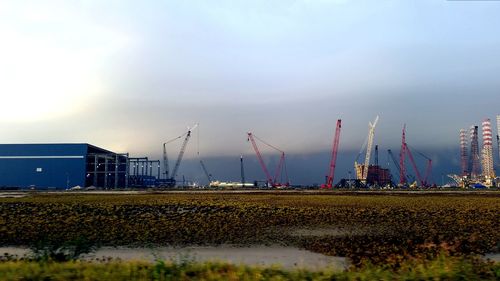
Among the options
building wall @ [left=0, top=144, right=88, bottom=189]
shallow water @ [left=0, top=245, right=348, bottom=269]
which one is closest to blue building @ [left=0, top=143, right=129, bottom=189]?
building wall @ [left=0, top=144, right=88, bottom=189]

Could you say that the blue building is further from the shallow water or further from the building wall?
the shallow water

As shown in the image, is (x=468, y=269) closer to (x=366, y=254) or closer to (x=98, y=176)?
(x=366, y=254)

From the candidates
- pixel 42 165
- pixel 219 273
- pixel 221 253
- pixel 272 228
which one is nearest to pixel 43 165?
pixel 42 165

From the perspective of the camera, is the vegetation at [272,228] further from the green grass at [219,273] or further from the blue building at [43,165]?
the blue building at [43,165]

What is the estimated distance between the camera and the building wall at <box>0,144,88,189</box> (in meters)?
129

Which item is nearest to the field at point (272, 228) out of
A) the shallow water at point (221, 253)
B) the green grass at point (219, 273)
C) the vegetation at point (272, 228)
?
the vegetation at point (272, 228)

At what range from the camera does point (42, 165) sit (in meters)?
129

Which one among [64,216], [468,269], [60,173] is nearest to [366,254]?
[468,269]

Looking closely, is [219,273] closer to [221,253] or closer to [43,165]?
[221,253]

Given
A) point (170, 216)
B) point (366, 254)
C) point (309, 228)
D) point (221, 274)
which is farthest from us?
point (170, 216)

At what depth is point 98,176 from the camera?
140m

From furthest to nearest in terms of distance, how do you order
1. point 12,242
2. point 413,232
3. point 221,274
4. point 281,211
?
1. point 281,211
2. point 413,232
3. point 12,242
4. point 221,274

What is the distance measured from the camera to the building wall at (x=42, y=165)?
128750 mm

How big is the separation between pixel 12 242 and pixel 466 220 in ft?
106
